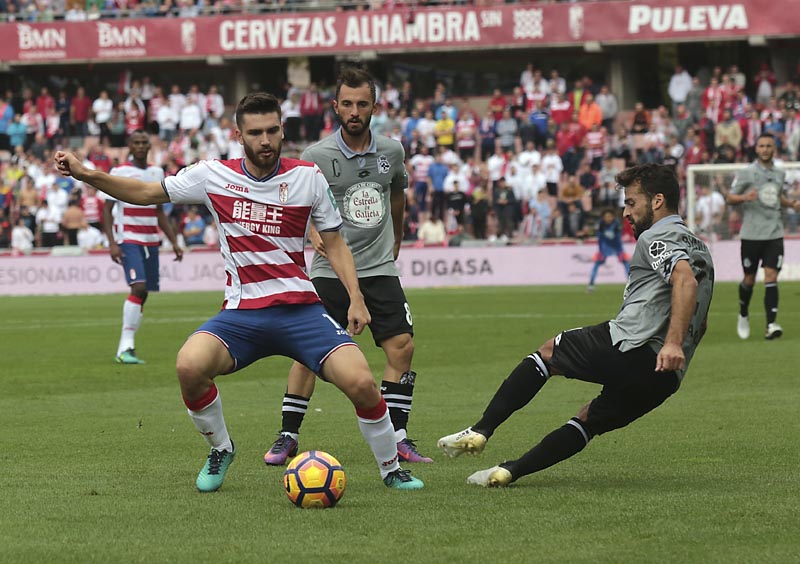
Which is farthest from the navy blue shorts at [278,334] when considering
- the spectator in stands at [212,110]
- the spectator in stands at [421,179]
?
the spectator in stands at [212,110]

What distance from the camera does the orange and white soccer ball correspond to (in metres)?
6.50

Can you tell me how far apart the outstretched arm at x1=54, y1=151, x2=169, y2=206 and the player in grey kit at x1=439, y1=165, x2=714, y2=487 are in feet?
6.41

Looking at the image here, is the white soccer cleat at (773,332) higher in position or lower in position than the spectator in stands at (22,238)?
higher

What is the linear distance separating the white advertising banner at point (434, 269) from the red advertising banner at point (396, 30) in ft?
32.0

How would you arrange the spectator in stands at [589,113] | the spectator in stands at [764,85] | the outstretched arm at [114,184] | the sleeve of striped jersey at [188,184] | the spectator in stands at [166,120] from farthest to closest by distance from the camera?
1. the spectator in stands at [166,120]
2. the spectator in stands at [764,85]
3. the spectator in stands at [589,113]
4. the sleeve of striped jersey at [188,184]
5. the outstretched arm at [114,184]

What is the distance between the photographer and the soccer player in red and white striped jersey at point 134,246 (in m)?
14.8

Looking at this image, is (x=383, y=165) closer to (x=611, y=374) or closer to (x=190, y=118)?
(x=611, y=374)

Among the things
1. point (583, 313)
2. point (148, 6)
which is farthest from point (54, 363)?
point (148, 6)

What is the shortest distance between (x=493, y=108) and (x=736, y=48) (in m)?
8.17

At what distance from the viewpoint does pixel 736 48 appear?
39250mm

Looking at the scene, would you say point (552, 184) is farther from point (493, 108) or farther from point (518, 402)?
point (518, 402)

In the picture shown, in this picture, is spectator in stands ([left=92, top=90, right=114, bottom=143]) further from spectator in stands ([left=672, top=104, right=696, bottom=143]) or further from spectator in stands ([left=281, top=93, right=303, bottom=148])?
spectator in stands ([left=672, top=104, right=696, bottom=143])

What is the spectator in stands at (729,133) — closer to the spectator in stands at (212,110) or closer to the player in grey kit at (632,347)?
the spectator in stands at (212,110)

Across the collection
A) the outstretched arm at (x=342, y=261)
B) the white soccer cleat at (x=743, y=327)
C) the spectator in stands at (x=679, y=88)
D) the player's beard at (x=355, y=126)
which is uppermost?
the spectator in stands at (x=679, y=88)
